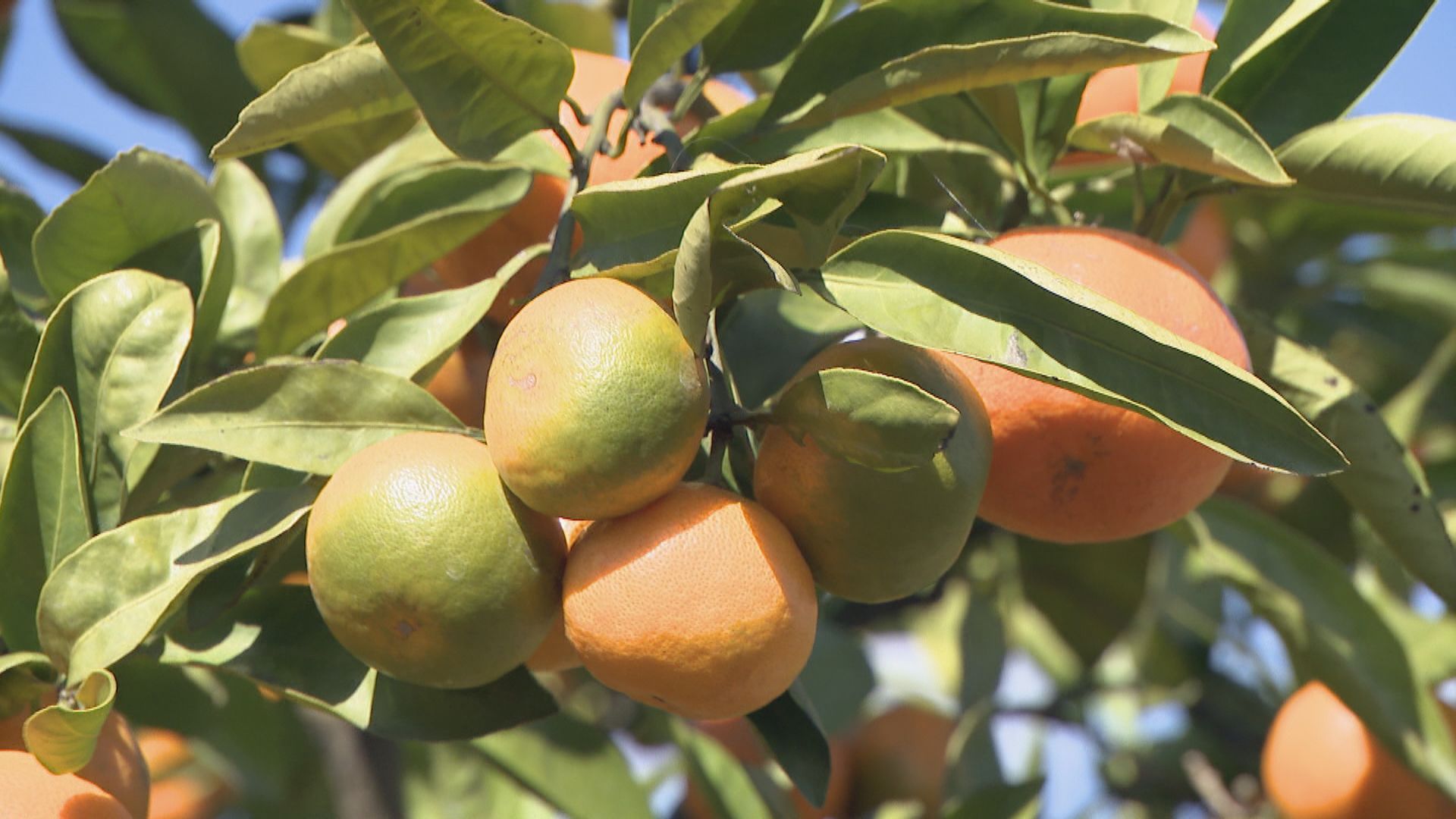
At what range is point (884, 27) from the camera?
125 centimetres

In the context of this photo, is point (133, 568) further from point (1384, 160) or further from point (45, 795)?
point (1384, 160)

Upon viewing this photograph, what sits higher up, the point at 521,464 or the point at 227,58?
the point at 521,464

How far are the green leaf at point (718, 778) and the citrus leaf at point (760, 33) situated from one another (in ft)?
2.90

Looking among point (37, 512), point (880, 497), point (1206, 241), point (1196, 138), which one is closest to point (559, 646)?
point (880, 497)

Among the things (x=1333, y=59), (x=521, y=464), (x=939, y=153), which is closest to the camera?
(x=521, y=464)

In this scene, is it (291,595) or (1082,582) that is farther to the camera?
(1082,582)

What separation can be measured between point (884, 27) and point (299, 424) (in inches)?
22.0

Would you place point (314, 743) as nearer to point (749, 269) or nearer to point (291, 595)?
point (291, 595)

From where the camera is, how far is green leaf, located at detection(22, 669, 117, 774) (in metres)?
1.03

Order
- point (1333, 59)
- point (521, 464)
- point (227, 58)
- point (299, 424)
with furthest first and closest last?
1. point (227, 58)
2. point (1333, 59)
3. point (299, 424)
4. point (521, 464)

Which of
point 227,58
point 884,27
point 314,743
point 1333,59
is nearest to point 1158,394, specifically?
point 884,27

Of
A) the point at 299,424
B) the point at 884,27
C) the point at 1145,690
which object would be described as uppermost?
the point at 884,27

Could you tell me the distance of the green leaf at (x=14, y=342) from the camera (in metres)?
1.33

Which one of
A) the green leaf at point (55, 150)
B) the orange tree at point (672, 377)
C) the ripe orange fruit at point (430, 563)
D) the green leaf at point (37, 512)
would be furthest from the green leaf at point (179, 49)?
the ripe orange fruit at point (430, 563)
